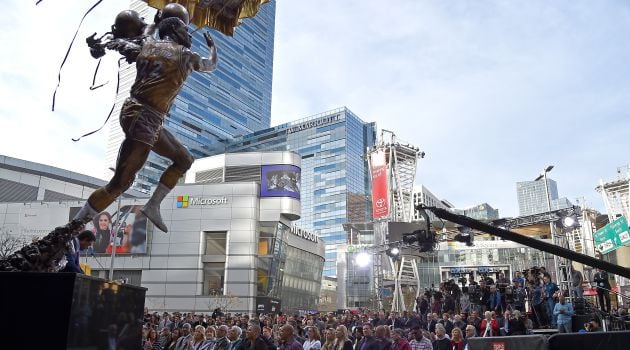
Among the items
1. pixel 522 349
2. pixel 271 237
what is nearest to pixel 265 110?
pixel 271 237

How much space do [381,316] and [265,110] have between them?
471 feet

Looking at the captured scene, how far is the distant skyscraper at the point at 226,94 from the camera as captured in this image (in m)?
113

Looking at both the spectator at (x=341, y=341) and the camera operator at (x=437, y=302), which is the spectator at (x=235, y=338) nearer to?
the spectator at (x=341, y=341)

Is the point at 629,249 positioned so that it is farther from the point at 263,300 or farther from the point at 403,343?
the point at 403,343

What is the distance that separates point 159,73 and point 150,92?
0.20 meters

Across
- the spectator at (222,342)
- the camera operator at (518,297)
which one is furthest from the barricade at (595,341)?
the camera operator at (518,297)

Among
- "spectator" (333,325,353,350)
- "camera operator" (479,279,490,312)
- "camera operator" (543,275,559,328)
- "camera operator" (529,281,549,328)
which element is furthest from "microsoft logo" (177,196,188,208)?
"spectator" (333,325,353,350)

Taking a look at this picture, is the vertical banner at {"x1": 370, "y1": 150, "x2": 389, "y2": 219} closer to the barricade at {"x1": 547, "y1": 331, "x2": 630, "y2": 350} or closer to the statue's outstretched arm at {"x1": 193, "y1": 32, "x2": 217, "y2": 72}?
the statue's outstretched arm at {"x1": 193, "y1": 32, "x2": 217, "y2": 72}

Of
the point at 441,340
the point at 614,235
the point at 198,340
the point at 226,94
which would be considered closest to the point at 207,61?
the point at 198,340

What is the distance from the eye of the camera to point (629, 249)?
157 feet

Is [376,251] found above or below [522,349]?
above

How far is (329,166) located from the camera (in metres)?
159

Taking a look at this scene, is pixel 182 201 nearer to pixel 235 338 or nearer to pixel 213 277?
pixel 213 277

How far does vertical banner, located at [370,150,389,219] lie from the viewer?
2502 inches
